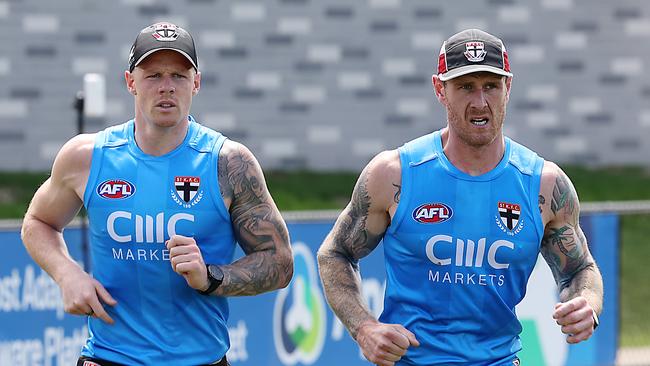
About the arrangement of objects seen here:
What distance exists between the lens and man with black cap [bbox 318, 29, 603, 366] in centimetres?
548

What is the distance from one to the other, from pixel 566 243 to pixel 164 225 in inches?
69.9

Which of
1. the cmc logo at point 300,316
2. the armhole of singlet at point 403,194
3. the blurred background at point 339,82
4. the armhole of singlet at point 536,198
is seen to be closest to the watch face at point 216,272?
the armhole of singlet at point 403,194

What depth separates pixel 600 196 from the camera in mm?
16312

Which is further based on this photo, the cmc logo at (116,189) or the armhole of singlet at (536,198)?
the cmc logo at (116,189)

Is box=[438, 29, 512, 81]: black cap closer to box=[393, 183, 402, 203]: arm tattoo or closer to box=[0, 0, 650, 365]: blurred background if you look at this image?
box=[393, 183, 402, 203]: arm tattoo

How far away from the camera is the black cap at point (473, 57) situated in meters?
5.41

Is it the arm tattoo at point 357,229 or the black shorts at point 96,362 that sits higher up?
the arm tattoo at point 357,229

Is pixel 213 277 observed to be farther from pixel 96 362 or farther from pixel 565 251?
pixel 565 251

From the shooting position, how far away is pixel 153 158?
579cm

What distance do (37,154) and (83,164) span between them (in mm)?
8731

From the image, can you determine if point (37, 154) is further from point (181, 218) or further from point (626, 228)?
point (181, 218)

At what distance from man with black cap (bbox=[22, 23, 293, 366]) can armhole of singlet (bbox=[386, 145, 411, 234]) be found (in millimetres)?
566

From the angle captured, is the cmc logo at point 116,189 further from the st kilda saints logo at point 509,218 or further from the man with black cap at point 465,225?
the st kilda saints logo at point 509,218

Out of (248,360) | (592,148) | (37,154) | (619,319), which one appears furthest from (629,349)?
(37,154)
